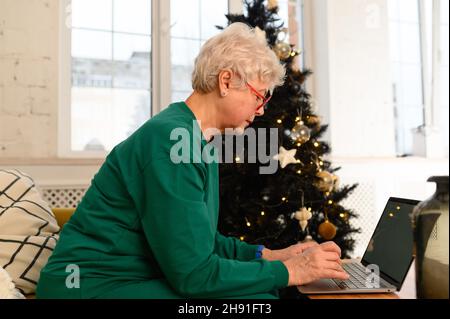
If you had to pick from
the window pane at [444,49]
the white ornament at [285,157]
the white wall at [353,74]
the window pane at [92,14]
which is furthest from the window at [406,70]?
the window pane at [92,14]

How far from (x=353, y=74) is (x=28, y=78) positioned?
2.46 metres

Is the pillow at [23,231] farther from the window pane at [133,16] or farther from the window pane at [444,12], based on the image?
the window pane at [444,12]

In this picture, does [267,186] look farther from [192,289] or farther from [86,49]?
[86,49]

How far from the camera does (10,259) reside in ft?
4.11

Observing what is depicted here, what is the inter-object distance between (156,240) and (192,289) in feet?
0.40

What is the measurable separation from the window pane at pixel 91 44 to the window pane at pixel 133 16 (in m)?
0.13

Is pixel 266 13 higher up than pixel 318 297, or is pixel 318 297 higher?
pixel 266 13

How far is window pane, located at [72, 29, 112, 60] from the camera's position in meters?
3.03

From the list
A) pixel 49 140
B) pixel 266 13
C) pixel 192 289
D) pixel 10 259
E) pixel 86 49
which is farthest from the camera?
pixel 86 49

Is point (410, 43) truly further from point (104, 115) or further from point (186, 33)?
point (104, 115)

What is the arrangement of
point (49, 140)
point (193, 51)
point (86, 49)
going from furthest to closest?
1. point (193, 51)
2. point (86, 49)
3. point (49, 140)

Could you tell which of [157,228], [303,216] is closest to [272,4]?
[303,216]

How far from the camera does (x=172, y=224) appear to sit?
0.85 m

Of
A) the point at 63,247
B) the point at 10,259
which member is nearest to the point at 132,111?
the point at 10,259
